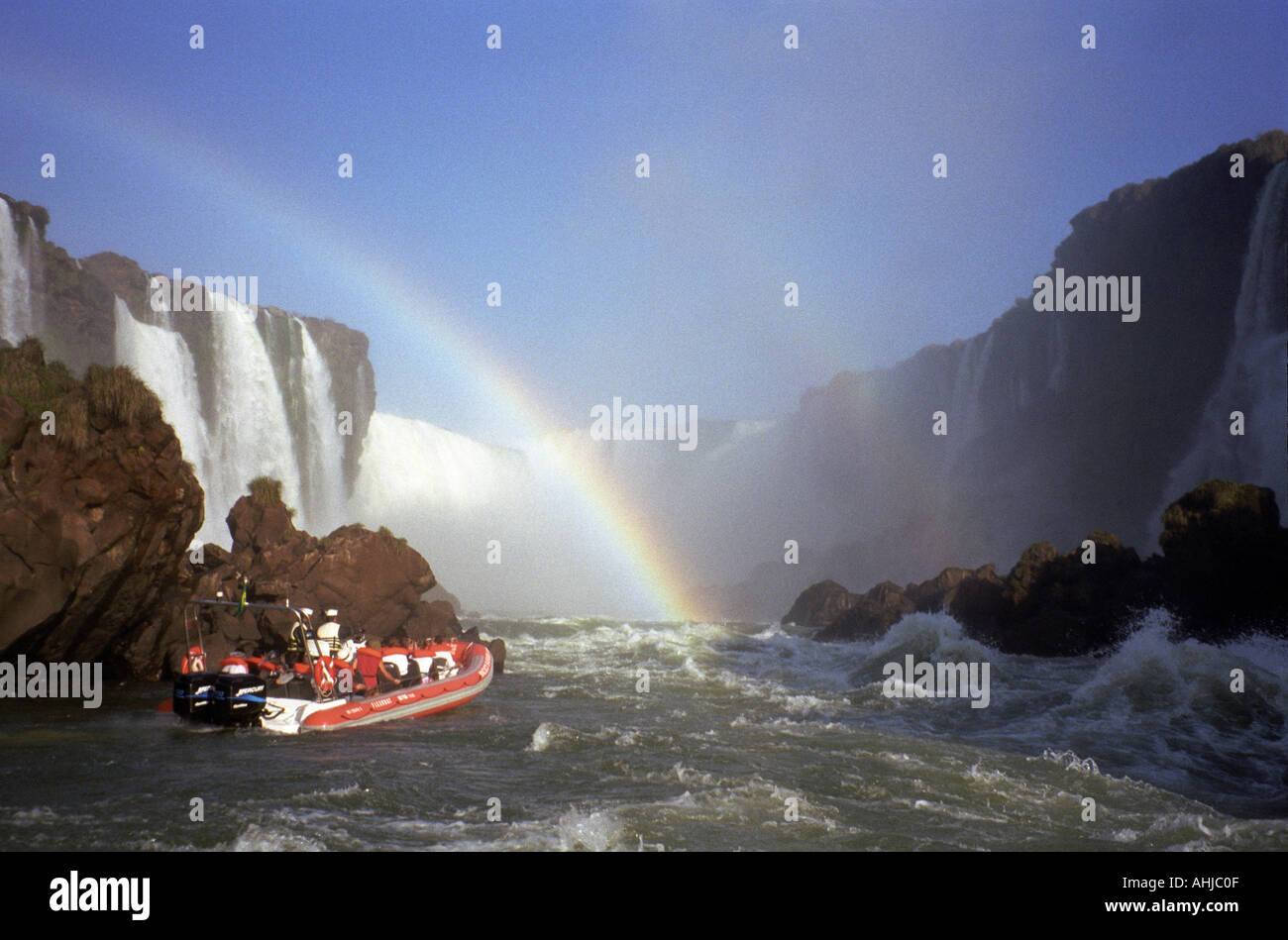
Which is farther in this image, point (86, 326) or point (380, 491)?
point (380, 491)

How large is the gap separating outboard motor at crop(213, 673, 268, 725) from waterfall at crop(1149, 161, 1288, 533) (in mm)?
40238

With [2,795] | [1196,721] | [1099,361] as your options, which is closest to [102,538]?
[2,795]

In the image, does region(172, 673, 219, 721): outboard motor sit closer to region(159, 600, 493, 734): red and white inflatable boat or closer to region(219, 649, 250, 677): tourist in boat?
region(159, 600, 493, 734): red and white inflatable boat

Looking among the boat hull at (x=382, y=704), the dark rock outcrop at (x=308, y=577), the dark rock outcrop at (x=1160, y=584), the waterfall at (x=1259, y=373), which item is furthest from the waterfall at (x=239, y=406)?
the waterfall at (x=1259, y=373)

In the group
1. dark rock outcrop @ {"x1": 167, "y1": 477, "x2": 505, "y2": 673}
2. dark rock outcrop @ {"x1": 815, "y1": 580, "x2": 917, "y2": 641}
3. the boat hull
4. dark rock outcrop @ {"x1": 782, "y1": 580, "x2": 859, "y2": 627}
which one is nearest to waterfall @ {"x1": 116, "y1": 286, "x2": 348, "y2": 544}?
dark rock outcrop @ {"x1": 167, "y1": 477, "x2": 505, "y2": 673}

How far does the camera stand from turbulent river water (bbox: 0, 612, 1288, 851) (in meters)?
9.54

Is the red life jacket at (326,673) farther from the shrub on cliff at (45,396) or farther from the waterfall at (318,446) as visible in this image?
the waterfall at (318,446)

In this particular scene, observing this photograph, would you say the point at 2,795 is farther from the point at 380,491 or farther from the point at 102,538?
the point at 380,491

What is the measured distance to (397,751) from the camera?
556 inches

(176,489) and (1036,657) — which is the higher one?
(176,489)

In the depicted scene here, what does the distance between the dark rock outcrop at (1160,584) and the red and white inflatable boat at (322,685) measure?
18012 millimetres
